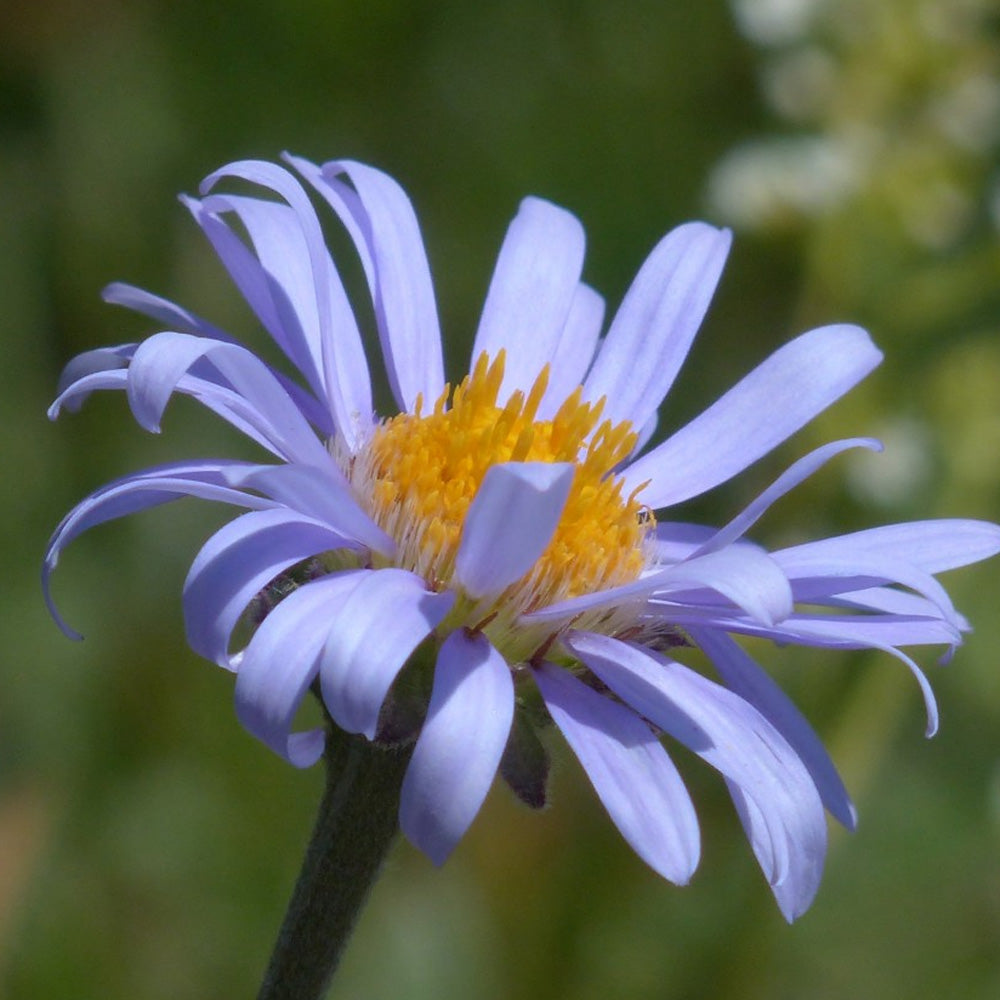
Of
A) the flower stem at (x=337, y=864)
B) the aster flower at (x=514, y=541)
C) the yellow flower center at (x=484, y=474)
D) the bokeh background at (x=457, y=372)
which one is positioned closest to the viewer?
the aster flower at (x=514, y=541)

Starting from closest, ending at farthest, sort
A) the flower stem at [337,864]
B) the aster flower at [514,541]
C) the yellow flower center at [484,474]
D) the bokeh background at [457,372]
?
the aster flower at [514,541] < the flower stem at [337,864] < the yellow flower center at [484,474] < the bokeh background at [457,372]

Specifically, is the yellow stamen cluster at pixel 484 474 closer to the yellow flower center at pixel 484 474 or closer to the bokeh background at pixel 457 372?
the yellow flower center at pixel 484 474

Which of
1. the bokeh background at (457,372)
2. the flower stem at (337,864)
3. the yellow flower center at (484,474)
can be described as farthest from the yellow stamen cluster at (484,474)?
the bokeh background at (457,372)

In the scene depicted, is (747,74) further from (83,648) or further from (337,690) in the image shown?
(337,690)

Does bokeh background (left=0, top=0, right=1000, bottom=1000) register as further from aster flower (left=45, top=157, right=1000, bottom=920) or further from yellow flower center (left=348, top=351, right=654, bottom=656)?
yellow flower center (left=348, top=351, right=654, bottom=656)

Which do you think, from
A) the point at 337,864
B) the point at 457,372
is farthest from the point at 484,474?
the point at 457,372

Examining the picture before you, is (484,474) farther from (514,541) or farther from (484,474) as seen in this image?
Answer: (514,541)
